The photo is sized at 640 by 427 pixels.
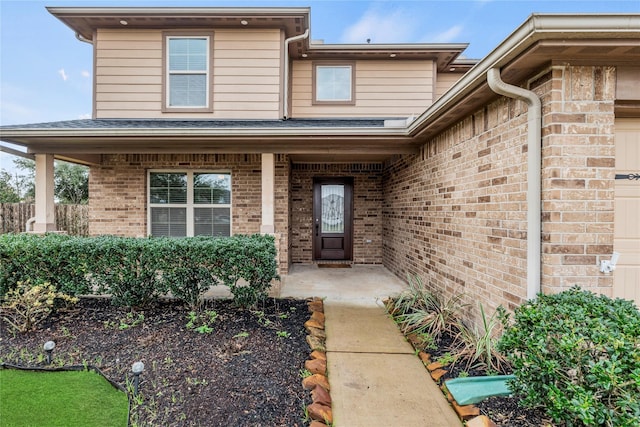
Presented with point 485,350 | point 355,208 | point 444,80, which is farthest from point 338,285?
point 444,80

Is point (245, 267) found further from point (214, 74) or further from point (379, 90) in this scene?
point (379, 90)

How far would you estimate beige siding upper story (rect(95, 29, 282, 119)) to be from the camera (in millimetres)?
6625

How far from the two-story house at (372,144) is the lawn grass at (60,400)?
3.23 meters

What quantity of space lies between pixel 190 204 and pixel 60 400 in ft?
14.7

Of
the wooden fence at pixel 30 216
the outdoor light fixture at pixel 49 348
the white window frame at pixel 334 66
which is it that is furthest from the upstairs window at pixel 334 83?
the wooden fence at pixel 30 216

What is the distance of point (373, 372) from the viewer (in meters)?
2.86

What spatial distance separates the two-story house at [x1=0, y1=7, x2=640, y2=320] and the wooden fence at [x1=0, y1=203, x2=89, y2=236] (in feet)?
12.3

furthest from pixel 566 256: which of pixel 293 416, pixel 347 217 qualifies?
pixel 347 217

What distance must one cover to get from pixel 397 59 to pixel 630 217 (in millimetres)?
6212

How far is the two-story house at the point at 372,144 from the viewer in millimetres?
2547

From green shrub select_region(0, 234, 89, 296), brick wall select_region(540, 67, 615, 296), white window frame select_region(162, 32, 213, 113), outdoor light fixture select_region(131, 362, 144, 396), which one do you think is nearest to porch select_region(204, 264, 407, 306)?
green shrub select_region(0, 234, 89, 296)

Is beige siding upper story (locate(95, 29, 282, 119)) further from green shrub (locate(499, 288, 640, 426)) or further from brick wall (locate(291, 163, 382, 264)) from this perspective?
green shrub (locate(499, 288, 640, 426))

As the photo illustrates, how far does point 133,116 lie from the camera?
6.72 metres

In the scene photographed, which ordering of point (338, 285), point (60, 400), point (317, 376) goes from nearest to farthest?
point (60, 400) → point (317, 376) → point (338, 285)
